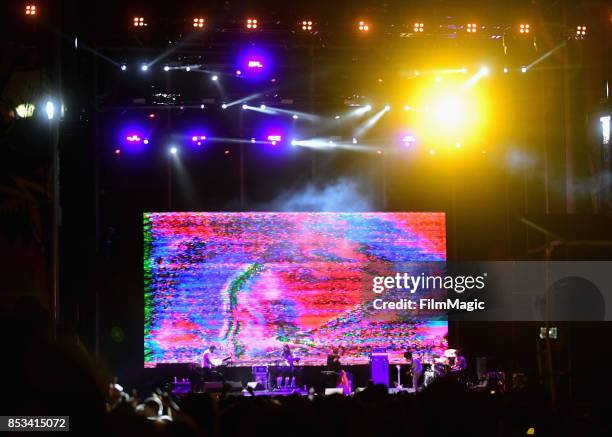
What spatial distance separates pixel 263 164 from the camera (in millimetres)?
15281

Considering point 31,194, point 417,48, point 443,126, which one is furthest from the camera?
point 443,126

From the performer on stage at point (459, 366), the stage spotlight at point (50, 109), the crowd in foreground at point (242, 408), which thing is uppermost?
the stage spotlight at point (50, 109)

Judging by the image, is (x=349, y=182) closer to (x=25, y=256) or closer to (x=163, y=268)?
(x=163, y=268)

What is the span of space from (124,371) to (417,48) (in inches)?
324

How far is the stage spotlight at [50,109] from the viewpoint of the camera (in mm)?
7027

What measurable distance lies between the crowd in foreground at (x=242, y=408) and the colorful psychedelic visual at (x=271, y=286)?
8652 mm

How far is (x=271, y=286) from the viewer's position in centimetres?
1457

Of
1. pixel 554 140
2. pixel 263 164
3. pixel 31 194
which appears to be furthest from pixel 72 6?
pixel 554 140

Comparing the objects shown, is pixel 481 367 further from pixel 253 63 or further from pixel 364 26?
pixel 253 63

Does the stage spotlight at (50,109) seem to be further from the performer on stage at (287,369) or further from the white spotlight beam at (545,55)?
the white spotlight beam at (545,55)

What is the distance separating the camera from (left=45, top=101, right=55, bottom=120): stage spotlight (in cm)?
703

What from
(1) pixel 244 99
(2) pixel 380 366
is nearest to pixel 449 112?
(1) pixel 244 99

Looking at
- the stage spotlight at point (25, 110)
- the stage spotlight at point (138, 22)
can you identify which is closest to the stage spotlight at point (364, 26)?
the stage spotlight at point (138, 22)

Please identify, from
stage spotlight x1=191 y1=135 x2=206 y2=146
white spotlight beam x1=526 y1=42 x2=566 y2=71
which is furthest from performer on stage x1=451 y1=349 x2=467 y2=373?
stage spotlight x1=191 y1=135 x2=206 y2=146
